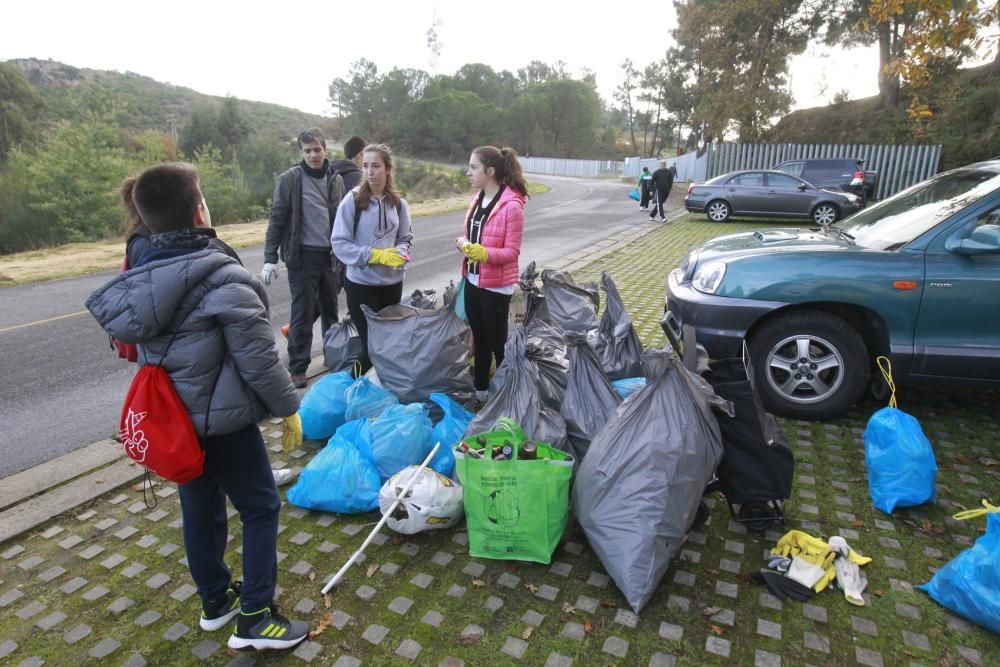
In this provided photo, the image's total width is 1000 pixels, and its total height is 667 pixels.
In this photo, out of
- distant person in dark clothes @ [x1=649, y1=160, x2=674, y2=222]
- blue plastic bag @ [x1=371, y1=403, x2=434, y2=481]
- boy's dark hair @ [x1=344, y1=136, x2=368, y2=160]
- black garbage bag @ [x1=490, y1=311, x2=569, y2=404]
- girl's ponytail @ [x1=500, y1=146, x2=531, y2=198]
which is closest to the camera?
blue plastic bag @ [x1=371, y1=403, x2=434, y2=481]

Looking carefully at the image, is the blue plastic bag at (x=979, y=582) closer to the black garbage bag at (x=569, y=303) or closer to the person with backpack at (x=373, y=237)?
the black garbage bag at (x=569, y=303)

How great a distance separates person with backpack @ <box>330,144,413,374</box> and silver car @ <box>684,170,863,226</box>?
1398cm

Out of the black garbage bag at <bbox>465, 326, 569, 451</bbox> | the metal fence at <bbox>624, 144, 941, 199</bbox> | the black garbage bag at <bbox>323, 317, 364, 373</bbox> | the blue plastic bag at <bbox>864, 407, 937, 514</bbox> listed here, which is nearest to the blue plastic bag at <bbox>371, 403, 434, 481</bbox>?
the black garbage bag at <bbox>465, 326, 569, 451</bbox>

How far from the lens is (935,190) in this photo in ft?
14.4

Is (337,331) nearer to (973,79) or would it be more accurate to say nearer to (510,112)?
(973,79)

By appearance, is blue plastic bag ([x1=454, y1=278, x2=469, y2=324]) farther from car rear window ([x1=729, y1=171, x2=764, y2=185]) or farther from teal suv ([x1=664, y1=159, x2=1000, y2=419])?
car rear window ([x1=729, y1=171, x2=764, y2=185])

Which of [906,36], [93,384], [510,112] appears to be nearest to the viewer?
[93,384]

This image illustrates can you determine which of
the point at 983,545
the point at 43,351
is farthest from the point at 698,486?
the point at 43,351

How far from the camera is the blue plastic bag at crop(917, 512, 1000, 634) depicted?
7.52ft

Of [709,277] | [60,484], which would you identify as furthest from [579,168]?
[60,484]

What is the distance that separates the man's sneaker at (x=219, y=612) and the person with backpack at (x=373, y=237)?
2340 millimetres

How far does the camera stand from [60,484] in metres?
3.51

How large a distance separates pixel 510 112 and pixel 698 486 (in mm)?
86192

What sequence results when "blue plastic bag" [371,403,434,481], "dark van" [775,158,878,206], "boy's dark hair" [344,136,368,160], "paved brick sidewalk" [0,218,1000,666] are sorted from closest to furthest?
"paved brick sidewalk" [0,218,1000,666]
"blue plastic bag" [371,403,434,481]
"boy's dark hair" [344,136,368,160]
"dark van" [775,158,878,206]
